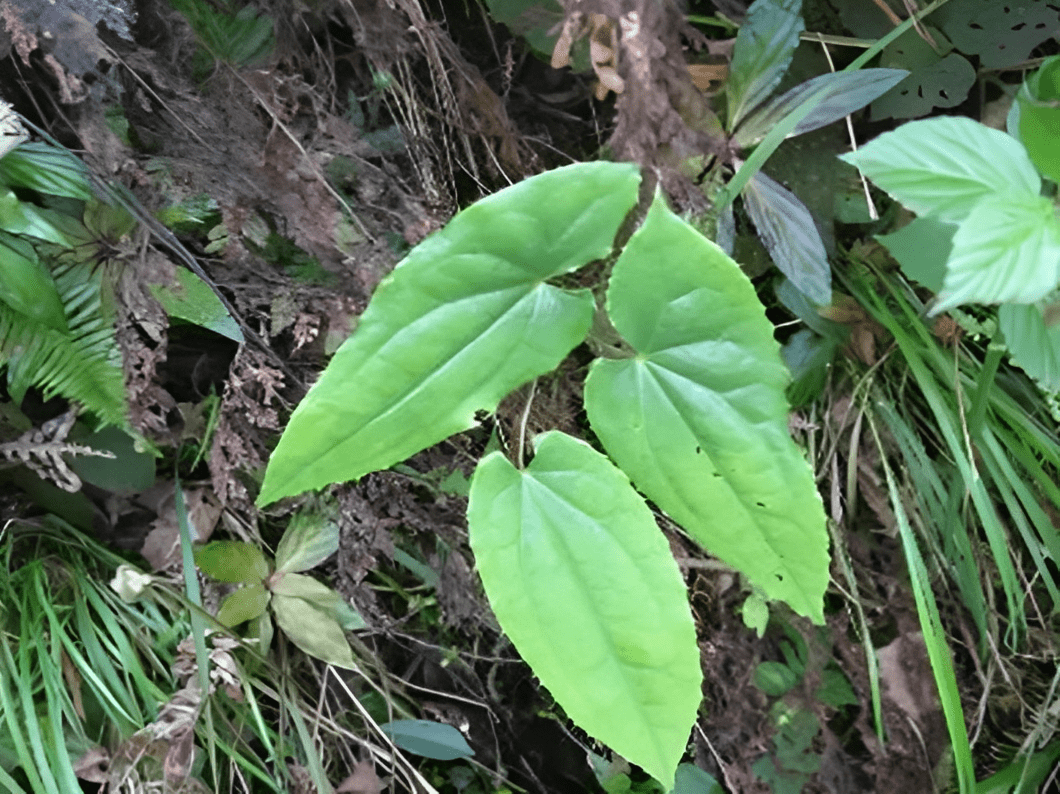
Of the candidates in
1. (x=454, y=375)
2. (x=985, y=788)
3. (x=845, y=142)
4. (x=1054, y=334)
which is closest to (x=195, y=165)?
(x=454, y=375)

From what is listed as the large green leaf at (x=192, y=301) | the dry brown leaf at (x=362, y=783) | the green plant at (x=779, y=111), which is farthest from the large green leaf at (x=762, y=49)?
the dry brown leaf at (x=362, y=783)

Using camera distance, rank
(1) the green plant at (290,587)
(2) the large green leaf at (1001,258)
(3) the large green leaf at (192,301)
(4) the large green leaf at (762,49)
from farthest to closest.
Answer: (1) the green plant at (290,587) → (3) the large green leaf at (192,301) → (4) the large green leaf at (762,49) → (2) the large green leaf at (1001,258)

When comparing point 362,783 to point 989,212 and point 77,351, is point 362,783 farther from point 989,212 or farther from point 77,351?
point 989,212

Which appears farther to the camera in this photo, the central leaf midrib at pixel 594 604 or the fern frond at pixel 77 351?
the fern frond at pixel 77 351

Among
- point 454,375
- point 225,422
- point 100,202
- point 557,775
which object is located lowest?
point 557,775

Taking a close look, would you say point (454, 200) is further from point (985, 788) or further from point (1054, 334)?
point (985, 788)

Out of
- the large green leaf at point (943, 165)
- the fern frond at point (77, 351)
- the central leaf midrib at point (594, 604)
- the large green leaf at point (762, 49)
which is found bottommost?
the central leaf midrib at point (594, 604)

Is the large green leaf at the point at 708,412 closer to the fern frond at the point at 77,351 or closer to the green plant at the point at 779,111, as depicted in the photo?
the green plant at the point at 779,111
